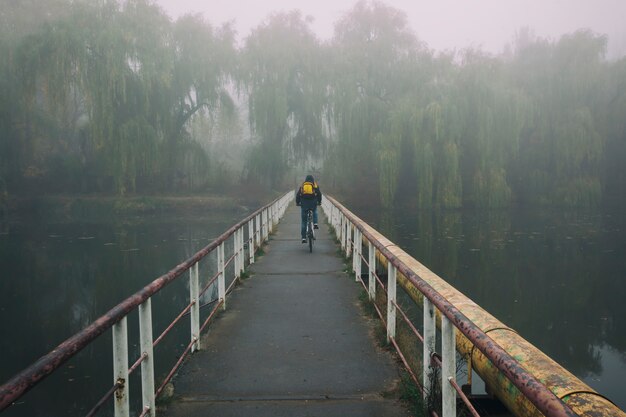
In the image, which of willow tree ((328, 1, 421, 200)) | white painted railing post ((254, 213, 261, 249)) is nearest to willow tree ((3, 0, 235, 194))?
willow tree ((328, 1, 421, 200))

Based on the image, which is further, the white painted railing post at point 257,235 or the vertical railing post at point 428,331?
the white painted railing post at point 257,235

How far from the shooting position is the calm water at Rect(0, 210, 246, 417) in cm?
657

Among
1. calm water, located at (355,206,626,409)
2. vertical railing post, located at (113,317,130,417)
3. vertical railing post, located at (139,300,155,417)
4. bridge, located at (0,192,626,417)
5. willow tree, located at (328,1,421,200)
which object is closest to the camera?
bridge, located at (0,192,626,417)

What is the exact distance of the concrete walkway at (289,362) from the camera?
3.51 m

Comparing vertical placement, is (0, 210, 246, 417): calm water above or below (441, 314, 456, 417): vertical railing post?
below

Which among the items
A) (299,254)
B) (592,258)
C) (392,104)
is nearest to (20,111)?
(392,104)

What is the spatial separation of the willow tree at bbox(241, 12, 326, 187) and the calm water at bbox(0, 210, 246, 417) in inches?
305

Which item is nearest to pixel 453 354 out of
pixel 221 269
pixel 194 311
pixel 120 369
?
pixel 120 369

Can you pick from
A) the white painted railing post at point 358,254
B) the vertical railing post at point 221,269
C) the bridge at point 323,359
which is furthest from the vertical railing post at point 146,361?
the white painted railing post at point 358,254

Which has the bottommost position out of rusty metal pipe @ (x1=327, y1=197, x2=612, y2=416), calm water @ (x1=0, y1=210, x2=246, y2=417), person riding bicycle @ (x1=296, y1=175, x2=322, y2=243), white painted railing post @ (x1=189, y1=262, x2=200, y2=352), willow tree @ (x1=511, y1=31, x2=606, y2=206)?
calm water @ (x1=0, y1=210, x2=246, y2=417)

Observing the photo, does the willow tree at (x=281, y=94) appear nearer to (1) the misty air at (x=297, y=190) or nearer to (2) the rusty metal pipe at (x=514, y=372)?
(1) the misty air at (x=297, y=190)

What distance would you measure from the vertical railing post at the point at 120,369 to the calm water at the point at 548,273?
253 inches

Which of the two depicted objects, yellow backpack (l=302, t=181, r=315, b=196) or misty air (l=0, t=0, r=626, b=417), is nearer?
misty air (l=0, t=0, r=626, b=417)

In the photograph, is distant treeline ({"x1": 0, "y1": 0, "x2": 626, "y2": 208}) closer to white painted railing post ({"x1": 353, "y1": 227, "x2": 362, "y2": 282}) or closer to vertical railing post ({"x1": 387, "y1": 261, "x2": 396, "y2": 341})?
white painted railing post ({"x1": 353, "y1": 227, "x2": 362, "y2": 282})
